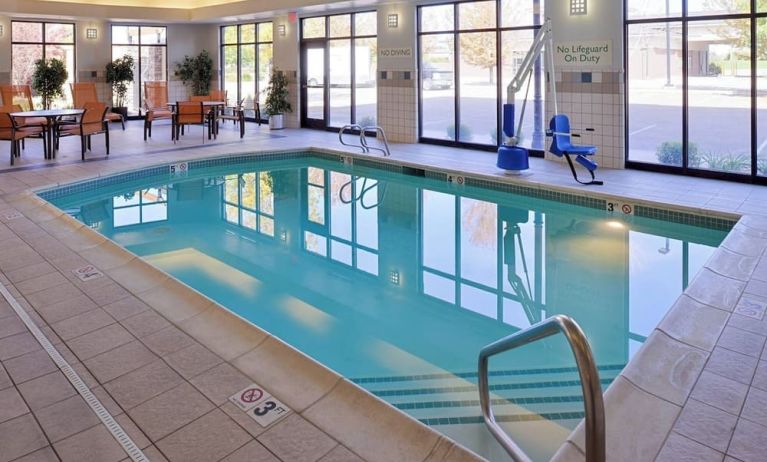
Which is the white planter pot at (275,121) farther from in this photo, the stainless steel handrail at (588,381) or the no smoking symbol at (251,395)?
the stainless steel handrail at (588,381)

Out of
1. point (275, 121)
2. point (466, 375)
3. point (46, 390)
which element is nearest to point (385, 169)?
point (275, 121)

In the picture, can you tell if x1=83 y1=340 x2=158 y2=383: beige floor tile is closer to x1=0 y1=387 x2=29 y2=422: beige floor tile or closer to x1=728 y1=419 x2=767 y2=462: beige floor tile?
x1=0 y1=387 x2=29 y2=422: beige floor tile

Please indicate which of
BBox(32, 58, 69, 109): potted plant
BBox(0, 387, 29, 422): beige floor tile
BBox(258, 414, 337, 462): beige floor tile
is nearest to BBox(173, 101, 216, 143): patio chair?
BBox(32, 58, 69, 109): potted plant

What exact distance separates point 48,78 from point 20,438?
13091 mm

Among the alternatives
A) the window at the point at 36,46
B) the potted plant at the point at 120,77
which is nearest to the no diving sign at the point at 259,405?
the potted plant at the point at 120,77

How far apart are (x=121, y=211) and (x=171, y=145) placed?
3854 millimetres

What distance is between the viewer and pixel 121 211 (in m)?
6.60

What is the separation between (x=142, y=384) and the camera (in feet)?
8.55

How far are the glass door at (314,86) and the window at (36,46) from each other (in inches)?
221

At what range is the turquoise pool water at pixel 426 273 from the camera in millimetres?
3027

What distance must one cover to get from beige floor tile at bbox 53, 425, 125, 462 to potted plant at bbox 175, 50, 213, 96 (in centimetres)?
1393

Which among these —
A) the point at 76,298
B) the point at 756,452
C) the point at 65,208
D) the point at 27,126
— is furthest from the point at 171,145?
the point at 756,452

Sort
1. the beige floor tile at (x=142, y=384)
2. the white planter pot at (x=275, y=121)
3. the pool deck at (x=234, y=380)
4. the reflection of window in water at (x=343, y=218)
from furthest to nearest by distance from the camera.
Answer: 1. the white planter pot at (x=275, y=121)
2. the reflection of window in water at (x=343, y=218)
3. the beige floor tile at (x=142, y=384)
4. the pool deck at (x=234, y=380)

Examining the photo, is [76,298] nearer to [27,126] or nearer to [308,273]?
[308,273]
